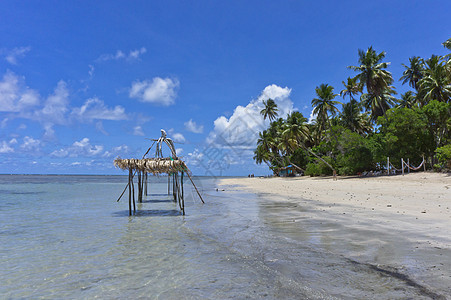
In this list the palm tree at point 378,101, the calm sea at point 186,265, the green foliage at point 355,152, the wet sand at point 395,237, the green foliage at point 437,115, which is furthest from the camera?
the palm tree at point 378,101

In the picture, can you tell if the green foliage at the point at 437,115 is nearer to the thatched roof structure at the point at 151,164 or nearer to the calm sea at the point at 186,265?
the calm sea at the point at 186,265

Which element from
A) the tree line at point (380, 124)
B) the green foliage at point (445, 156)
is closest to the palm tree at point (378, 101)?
the tree line at point (380, 124)

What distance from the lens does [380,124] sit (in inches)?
1399

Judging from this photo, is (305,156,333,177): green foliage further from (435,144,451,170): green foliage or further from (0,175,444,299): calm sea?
(0,175,444,299): calm sea

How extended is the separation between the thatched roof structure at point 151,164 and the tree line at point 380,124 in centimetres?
2428

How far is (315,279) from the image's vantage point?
14.7 ft

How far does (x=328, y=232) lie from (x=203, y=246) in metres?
3.61

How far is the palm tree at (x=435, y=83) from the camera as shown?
34.5 m

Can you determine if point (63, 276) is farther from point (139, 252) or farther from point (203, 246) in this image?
point (203, 246)

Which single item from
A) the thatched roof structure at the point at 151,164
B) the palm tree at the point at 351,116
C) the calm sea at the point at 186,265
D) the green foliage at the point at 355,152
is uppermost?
the palm tree at the point at 351,116

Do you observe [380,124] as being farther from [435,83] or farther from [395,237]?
[395,237]

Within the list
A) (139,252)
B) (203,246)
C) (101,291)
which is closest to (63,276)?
(101,291)

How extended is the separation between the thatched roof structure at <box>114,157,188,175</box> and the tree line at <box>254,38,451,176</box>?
24.3 meters

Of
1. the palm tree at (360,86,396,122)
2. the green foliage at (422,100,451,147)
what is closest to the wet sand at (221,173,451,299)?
the green foliage at (422,100,451,147)
